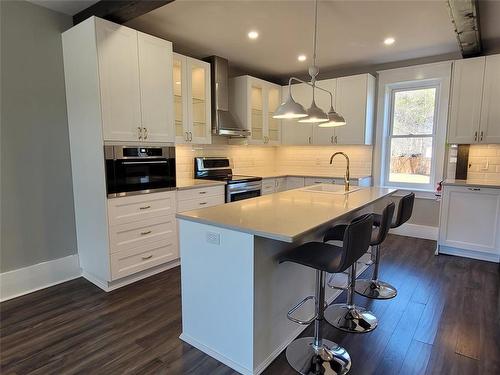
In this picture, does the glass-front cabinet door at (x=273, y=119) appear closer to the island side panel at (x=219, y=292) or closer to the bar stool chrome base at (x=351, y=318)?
the bar stool chrome base at (x=351, y=318)

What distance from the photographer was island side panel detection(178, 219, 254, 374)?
1.80 m

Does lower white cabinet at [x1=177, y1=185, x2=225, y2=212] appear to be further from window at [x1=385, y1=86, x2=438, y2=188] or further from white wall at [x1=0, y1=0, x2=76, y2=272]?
window at [x1=385, y1=86, x2=438, y2=188]

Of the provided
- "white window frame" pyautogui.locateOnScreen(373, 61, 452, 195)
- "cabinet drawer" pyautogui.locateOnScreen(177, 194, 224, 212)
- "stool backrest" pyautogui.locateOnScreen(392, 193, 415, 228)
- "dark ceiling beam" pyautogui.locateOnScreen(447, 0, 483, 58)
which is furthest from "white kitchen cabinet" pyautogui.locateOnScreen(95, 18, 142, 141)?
"white window frame" pyautogui.locateOnScreen(373, 61, 452, 195)

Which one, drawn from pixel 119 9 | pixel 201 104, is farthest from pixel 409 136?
pixel 119 9

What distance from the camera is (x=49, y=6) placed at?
2.86m

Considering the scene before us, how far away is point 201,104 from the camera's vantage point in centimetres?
412

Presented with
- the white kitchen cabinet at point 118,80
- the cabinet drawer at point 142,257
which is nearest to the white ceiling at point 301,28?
the white kitchen cabinet at point 118,80

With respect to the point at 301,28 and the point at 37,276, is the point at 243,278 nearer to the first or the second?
the point at 37,276

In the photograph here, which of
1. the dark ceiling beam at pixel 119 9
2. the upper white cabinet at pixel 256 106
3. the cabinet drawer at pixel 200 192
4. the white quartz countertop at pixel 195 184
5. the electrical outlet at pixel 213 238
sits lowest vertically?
the electrical outlet at pixel 213 238

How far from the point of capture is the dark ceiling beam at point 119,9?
252 centimetres

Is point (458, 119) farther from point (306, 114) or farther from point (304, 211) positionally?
point (304, 211)

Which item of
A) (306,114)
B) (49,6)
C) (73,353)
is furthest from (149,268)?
(49,6)

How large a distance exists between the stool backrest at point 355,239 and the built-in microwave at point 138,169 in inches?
84.4

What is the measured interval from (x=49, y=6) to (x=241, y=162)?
324 centimetres
